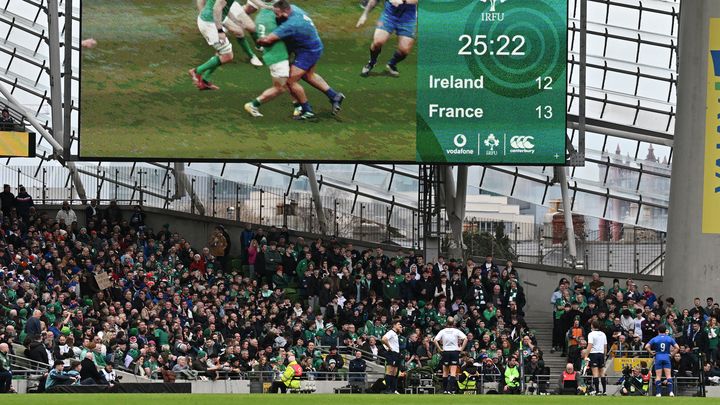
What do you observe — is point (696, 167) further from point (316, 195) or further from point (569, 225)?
point (316, 195)

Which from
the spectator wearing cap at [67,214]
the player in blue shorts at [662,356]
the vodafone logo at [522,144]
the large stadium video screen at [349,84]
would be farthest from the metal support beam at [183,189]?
the player in blue shorts at [662,356]

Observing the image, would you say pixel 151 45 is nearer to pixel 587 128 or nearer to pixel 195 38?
pixel 195 38

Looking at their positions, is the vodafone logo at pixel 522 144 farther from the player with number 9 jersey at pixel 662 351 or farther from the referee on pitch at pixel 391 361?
the player with number 9 jersey at pixel 662 351

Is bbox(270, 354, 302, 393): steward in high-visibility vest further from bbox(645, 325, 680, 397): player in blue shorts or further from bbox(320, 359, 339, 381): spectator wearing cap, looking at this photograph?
bbox(645, 325, 680, 397): player in blue shorts

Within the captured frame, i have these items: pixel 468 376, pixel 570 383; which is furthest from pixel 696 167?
pixel 468 376

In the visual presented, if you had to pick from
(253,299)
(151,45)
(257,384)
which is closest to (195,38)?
(151,45)

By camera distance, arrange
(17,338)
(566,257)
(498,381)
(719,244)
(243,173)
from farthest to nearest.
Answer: (243,173)
(566,257)
(719,244)
(498,381)
(17,338)
